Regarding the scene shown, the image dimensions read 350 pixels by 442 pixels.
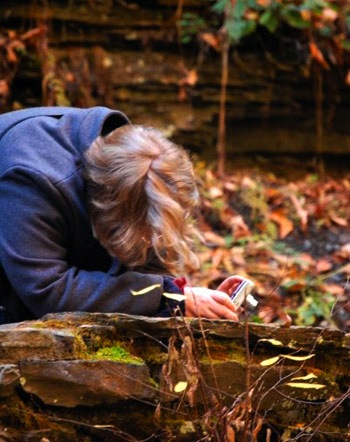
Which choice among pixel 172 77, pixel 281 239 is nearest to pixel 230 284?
pixel 281 239

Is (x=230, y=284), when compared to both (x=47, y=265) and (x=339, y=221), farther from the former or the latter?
(x=339, y=221)

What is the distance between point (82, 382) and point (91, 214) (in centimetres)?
65

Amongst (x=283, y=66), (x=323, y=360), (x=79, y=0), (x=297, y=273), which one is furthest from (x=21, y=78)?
(x=323, y=360)

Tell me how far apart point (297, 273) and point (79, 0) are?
2679mm

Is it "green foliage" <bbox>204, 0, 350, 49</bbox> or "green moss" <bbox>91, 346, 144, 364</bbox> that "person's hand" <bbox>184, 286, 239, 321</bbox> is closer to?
"green moss" <bbox>91, 346, 144, 364</bbox>

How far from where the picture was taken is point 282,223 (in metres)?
5.97

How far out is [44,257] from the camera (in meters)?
2.93

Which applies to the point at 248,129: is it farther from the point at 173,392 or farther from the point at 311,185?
the point at 173,392

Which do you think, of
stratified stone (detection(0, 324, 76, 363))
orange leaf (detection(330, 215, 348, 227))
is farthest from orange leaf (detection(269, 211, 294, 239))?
stratified stone (detection(0, 324, 76, 363))

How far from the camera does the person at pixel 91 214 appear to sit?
285cm

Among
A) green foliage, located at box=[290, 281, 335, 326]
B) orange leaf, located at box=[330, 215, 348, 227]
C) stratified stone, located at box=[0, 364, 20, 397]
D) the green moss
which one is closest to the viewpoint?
stratified stone, located at box=[0, 364, 20, 397]

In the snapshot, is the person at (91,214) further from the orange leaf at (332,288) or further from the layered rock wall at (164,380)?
the orange leaf at (332,288)

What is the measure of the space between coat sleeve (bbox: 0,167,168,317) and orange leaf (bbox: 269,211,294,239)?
2.93 m

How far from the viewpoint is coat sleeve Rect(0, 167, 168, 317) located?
2877mm
